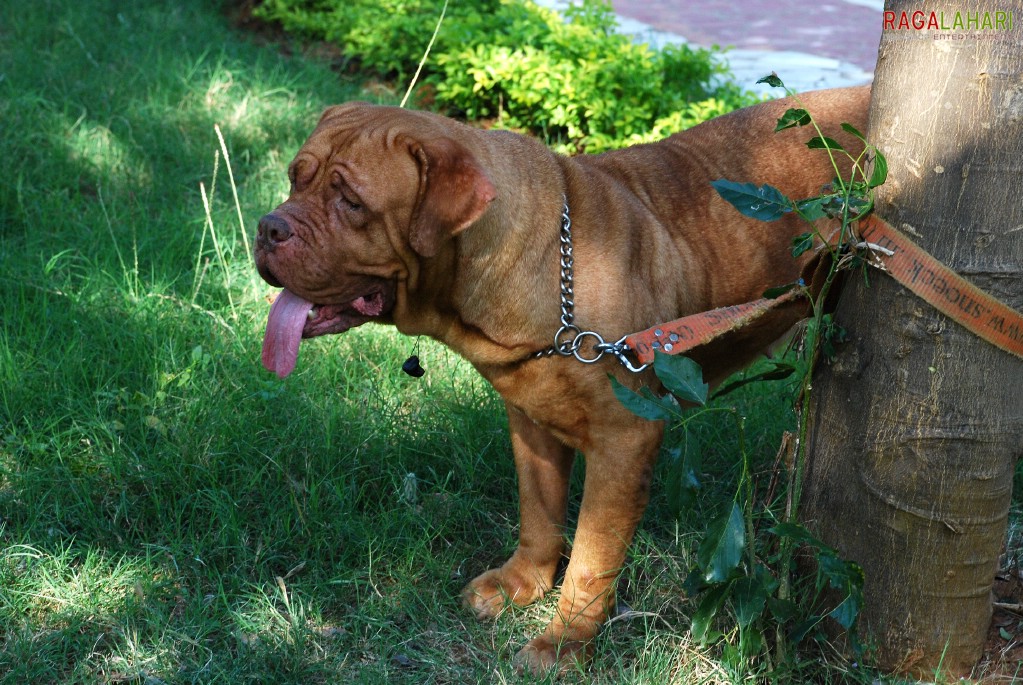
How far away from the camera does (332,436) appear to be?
144 inches

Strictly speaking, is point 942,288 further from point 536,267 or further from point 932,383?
point 536,267

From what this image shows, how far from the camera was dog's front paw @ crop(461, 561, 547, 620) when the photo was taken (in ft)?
10.3

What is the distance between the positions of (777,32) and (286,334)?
7.67 metres

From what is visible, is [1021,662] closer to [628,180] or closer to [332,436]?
[628,180]

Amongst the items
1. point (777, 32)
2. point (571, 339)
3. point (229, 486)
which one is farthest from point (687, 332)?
point (777, 32)

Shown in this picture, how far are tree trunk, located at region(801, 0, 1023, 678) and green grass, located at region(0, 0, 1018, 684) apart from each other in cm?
32

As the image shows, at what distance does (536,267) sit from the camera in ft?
9.07

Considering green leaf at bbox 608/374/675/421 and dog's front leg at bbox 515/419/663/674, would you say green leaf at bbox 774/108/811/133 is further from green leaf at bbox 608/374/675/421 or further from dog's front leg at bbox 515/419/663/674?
dog's front leg at bbox 515/419/663/674

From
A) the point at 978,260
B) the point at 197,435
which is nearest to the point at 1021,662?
the point at 978,260

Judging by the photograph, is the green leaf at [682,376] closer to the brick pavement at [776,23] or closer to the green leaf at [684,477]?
the green leaf at [684,477]

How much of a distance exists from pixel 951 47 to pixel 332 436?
2307mm

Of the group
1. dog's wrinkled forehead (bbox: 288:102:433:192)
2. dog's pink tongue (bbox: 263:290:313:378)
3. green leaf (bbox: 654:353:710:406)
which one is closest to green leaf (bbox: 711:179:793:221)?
green leaf (bbox: 654:353:710:406)

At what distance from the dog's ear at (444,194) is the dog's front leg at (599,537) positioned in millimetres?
683

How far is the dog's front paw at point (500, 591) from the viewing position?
3141 millimetres
